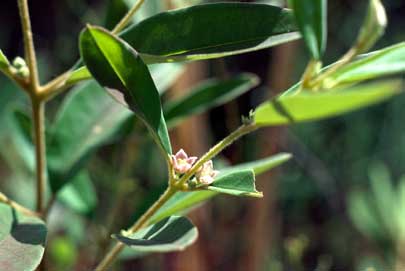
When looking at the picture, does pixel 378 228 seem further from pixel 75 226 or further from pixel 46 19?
pixel 46 19

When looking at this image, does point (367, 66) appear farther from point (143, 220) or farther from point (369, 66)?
point (143, 220)

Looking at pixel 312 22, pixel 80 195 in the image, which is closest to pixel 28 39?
pixel 312 22

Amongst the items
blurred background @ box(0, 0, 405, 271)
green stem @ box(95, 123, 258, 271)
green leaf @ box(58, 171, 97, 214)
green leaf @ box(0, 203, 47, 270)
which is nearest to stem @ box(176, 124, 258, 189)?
green stem @ box(95, 123, 258, 271)

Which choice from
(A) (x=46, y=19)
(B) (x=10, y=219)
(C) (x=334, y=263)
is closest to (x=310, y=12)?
(B) (x=10, y=219)

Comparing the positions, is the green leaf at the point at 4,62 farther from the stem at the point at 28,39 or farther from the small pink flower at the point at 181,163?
the small pink flower at the point at 181,163

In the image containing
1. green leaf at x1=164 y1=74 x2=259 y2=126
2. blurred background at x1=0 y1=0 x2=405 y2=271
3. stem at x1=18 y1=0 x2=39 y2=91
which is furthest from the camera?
blurred background at x1=0 y1=0 x2=405 y2=271

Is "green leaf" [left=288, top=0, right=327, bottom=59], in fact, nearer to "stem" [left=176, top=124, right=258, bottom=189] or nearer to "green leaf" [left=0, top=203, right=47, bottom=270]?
"stem" [left=176, top=124, right=258, bottom=189]
